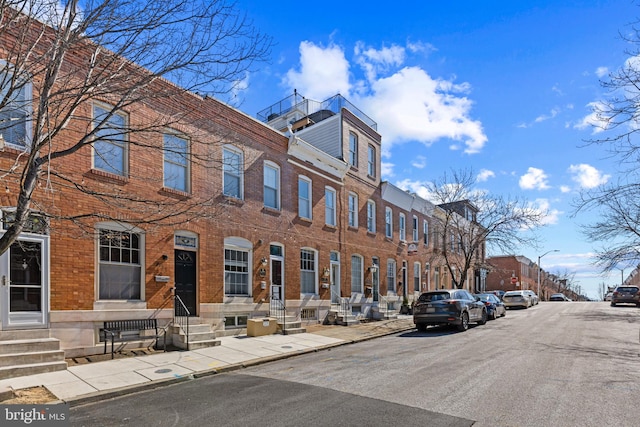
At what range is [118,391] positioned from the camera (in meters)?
7.81

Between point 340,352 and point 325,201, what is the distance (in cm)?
940

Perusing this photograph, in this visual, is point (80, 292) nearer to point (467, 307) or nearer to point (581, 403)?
point (581, 403)

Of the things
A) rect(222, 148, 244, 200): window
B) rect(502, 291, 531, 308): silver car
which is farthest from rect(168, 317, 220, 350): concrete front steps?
rect(502, 291, 531, 308): silver car

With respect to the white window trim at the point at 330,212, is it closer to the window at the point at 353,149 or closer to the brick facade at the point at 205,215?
the brick facade at the point at 205,215

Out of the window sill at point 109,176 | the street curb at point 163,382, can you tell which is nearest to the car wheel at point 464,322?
the street curb at point 163,382

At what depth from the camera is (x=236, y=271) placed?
51.0 feet

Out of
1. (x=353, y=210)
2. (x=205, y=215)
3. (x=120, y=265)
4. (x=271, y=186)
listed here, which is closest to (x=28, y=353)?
(x=120, y=265)

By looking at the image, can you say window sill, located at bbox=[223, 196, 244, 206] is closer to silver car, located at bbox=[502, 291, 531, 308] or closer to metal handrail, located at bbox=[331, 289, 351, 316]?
metal handrail, located at bbox=[331, 289, 351, 316]

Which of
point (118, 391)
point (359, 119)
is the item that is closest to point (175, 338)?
point (118, 391)

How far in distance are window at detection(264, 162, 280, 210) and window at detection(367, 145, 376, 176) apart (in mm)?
8252

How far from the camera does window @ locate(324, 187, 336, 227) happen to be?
2070 cm

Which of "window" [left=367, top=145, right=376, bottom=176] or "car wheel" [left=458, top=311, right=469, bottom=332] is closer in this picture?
"car wheel" [left=458, top=311, right=469, bottom=332]

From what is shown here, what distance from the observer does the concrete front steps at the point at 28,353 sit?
A: 866cm

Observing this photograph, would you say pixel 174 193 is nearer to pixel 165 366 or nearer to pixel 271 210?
pixel 271 210
